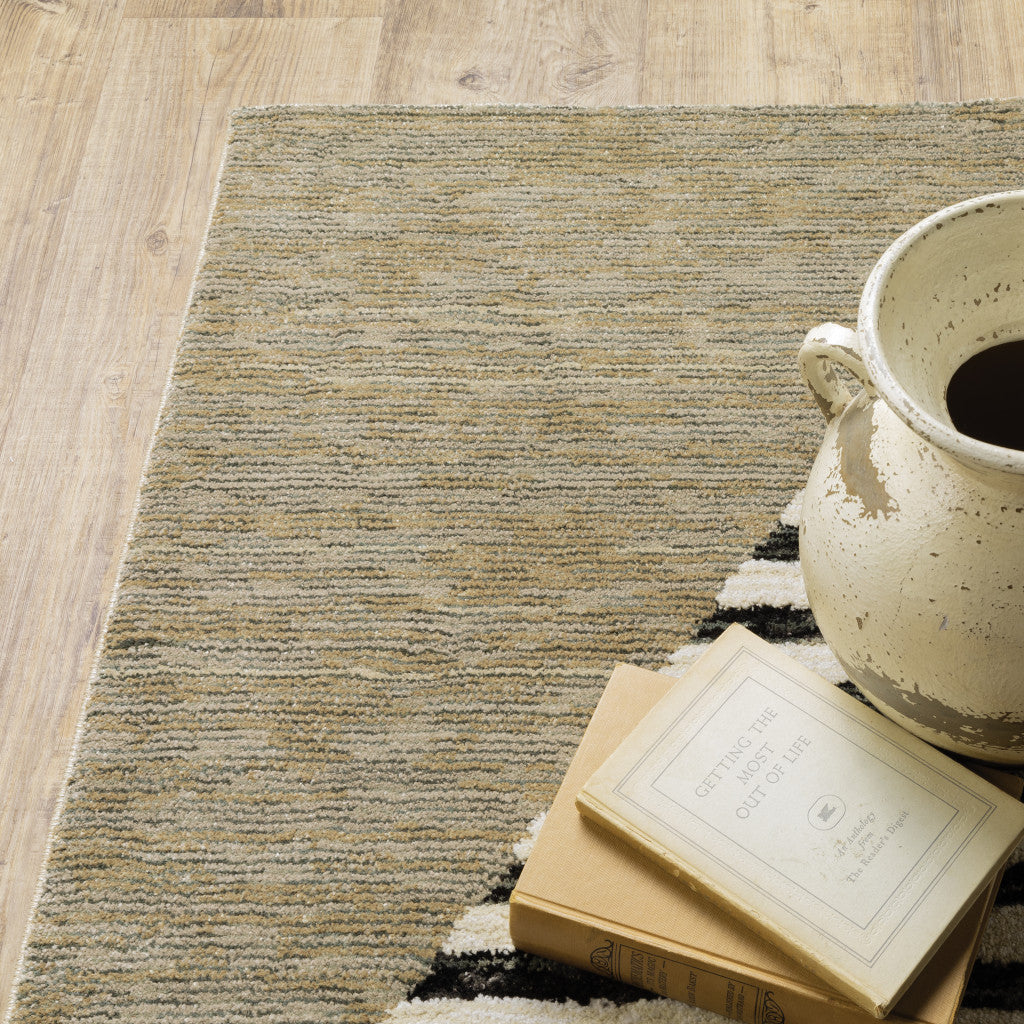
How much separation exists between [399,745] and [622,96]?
0.88m

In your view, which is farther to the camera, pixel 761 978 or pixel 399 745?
pixel 399 745

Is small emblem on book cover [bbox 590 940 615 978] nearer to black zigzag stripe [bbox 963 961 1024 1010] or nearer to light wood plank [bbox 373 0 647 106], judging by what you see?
black zigzag stripe [bbox 963 961 1024 1010]

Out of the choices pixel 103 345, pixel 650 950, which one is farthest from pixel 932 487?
pixel 103 345

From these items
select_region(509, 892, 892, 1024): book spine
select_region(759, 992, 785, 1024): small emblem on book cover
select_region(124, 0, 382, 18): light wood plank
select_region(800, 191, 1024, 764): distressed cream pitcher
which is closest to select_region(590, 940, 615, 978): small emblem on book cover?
select_region(509, 892, 892, 1024): book spine

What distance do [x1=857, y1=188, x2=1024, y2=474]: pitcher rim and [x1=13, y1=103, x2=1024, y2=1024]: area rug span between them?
0.46 metres

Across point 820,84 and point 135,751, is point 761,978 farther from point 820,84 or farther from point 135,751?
point 820,84

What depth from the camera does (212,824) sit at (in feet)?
3.01

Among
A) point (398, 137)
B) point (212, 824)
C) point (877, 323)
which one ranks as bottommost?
point (212, 824)

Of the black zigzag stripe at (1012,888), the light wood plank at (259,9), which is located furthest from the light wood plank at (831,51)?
the black zigzag stripe at (1012,888)

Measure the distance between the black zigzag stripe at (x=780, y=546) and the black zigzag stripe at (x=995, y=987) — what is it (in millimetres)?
→ 368

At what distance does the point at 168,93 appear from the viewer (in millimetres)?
1435

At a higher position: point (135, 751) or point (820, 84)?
point (820, 84)

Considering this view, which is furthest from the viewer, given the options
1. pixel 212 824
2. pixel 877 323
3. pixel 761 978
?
pixel 212 824

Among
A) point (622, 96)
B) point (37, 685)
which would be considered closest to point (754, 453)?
point (622, 96)
